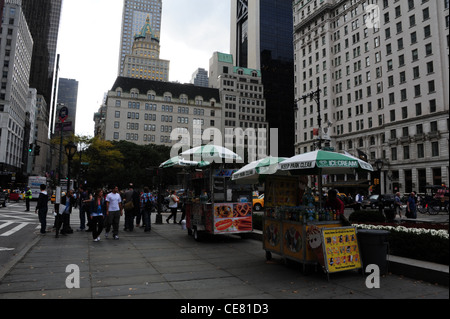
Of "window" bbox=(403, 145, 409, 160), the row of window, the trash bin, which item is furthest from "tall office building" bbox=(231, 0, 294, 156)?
the trash bin

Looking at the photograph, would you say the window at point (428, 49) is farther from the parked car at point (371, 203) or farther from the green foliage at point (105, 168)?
the green foliage at point (105, 168)

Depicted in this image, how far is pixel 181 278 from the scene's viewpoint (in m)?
6.72

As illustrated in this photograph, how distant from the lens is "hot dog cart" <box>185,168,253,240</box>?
11.7m

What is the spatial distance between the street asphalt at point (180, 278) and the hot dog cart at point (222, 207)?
1.50 m

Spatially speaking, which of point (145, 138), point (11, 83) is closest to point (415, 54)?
point (145, 138)

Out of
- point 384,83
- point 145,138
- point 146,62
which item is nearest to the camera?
point 384,83

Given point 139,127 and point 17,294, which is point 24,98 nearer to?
point 139,127

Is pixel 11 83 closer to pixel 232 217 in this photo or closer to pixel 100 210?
pixel 100 210

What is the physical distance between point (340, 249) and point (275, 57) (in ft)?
482

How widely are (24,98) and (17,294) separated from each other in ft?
400

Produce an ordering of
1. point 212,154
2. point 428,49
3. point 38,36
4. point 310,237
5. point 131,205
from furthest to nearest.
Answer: point 38,36, point 428,49, point 131,205, point 212,154, point 310,237

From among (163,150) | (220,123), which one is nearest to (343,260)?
(163,150)

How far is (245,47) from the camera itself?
161 m

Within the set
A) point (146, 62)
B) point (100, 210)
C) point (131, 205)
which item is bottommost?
point (100, 210)
